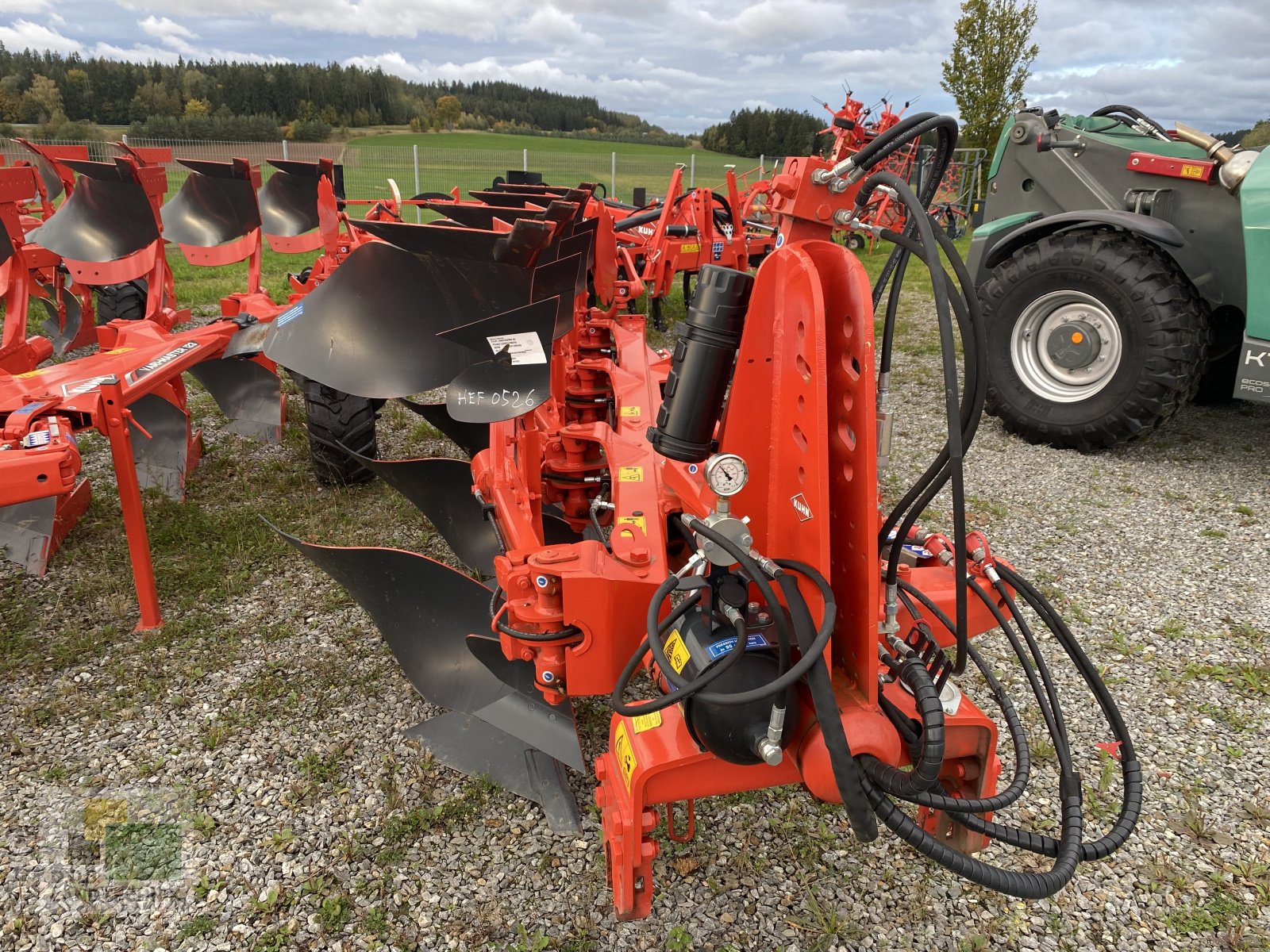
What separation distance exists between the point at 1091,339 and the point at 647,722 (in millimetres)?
4550

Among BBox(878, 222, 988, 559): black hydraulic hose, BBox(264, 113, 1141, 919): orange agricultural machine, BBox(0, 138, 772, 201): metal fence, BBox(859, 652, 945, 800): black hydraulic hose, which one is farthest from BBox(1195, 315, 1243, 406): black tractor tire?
BBox(0, 138, 772, 201): metal fence

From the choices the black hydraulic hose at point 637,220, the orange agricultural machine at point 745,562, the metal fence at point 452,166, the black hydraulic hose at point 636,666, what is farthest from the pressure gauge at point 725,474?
the metal fence at point 452,166

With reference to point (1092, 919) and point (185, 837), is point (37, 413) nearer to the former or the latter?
point (185, 837)

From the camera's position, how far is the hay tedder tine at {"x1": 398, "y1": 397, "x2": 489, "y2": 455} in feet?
14.0

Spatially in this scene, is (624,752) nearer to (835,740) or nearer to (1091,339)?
(835,740)

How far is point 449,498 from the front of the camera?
145 inches

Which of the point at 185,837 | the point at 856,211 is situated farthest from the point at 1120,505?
the point at 185,837

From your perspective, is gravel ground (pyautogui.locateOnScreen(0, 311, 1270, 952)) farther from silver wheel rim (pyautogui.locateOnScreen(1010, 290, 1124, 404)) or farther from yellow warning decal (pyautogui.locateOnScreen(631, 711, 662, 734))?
silver wheel rim (pyautogui.locateOnScreen(1010, 290, 1124, 404))

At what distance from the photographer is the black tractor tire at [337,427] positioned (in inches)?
160

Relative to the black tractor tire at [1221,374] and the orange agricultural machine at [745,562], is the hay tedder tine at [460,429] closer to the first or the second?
the orange agricultural machine at [745,562]

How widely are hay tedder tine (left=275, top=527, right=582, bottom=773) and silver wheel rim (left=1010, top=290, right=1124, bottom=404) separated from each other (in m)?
4.30

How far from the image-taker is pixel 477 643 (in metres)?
2.46

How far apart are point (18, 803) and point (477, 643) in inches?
55.0

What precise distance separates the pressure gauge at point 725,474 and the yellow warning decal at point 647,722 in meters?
0.56
